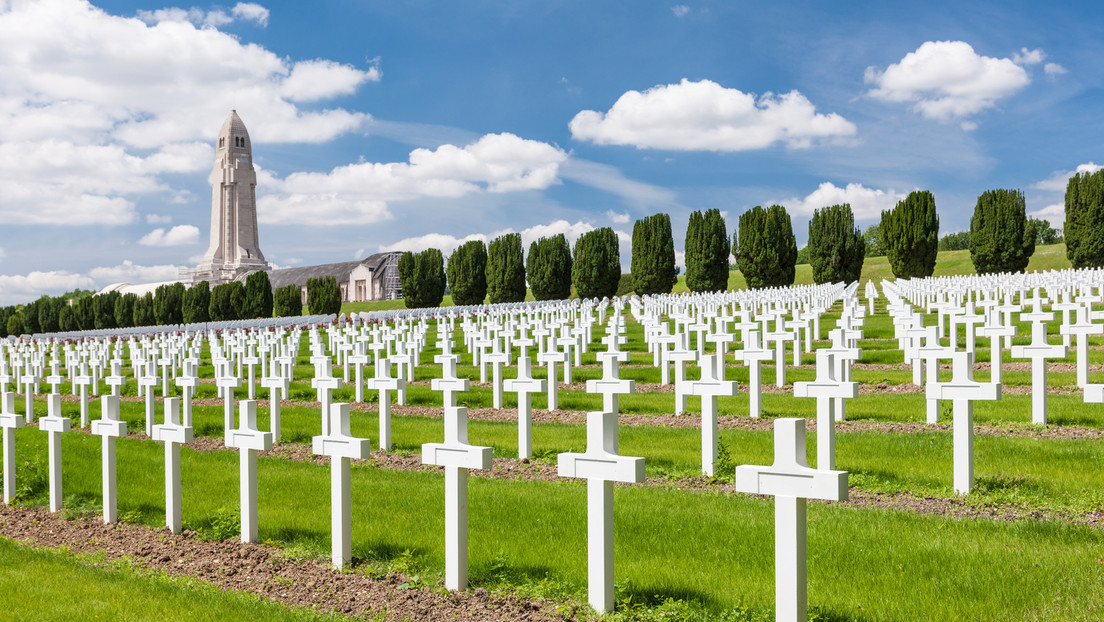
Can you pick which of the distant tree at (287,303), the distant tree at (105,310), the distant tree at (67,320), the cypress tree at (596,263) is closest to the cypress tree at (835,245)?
the cypress tree at (596,263)

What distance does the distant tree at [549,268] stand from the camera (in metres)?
49.8

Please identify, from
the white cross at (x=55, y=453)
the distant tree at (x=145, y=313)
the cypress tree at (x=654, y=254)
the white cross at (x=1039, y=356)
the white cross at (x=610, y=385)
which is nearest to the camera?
the white cross at (x=610, y=385)

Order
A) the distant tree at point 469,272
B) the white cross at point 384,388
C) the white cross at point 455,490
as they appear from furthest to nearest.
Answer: the distant tree at point 469,272 → the white cross at point 384,388 → the white cross at point 455,490

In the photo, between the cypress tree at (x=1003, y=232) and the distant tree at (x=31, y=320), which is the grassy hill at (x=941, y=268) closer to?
the cypress tree at (x=1003, y=232)

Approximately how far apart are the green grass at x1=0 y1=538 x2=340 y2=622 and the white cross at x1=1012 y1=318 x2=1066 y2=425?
6.71 m

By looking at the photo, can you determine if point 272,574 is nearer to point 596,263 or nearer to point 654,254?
point 596,263

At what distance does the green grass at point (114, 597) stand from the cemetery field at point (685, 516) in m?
0.03

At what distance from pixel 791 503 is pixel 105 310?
73.5 m

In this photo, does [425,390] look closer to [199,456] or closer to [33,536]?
[199,456]

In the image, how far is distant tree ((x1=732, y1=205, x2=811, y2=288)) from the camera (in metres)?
47.4

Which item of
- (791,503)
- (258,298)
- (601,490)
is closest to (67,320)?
(258,298)

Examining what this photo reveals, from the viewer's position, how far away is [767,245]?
4731 centimetres

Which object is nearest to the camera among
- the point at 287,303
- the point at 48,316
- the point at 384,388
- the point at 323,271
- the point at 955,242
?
the point at 384,388

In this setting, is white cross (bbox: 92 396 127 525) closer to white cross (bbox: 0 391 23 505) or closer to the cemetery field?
the cemetery field
